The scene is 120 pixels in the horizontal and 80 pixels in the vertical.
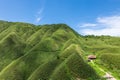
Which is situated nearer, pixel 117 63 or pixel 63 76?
pixel 63 76

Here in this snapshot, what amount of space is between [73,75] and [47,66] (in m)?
23.9

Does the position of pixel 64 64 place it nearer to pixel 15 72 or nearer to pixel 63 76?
pixel 63 76

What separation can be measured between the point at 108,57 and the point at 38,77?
62.0 meters

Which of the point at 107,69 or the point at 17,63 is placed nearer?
the point at 107,69

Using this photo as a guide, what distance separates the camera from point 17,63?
199 meters

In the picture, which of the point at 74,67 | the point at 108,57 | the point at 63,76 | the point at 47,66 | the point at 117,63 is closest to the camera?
the point at 63,76

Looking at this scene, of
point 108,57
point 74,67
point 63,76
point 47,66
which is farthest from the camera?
point 108,57

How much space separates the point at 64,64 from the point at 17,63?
5149 cm

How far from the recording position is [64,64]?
162m

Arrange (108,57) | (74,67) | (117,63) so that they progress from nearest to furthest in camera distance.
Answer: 1. (74,67)
2. (117,63)
3. (108,57)

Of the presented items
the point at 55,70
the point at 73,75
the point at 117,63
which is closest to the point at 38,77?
the point at 55,70

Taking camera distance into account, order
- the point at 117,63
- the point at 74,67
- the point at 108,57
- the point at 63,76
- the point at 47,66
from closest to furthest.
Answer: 1. the point at 63,76
2. the point at 74,67
3. the point at 47,66
4. the point at 117,63
5. the point at 108,57

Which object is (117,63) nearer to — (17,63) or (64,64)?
(64,64)

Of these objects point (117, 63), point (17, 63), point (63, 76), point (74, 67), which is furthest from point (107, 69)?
point (17, 63)
